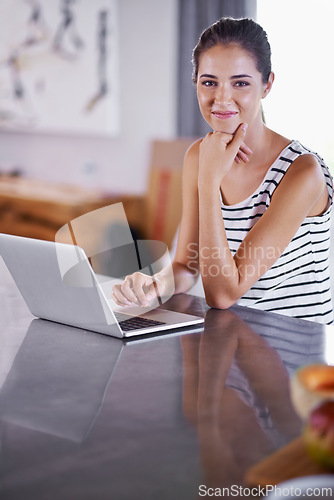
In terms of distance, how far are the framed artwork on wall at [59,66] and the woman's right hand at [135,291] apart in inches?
157

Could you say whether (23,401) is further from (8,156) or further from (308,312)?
(8,156)

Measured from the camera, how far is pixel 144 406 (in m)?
0.87

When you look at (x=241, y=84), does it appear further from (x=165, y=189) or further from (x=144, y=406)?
(x=165, y=189)

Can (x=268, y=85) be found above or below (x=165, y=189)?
above

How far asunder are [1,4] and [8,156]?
4.32ft

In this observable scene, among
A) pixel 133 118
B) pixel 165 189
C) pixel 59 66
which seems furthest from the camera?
pixel 59 66

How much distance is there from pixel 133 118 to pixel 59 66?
0.83 meters

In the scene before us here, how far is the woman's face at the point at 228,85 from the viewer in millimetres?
1593

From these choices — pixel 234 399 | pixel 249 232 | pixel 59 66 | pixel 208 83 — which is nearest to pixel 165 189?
pixel 59 66

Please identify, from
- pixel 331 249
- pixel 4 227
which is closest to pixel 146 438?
pixel 331 249

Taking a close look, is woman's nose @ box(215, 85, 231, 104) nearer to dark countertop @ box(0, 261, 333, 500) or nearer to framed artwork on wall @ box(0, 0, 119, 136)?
dark countertop @ box(0, 261, 333, 500)

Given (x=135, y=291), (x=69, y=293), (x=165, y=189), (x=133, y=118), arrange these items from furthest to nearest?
(x=133, y=118)
(x=165, y=189)
(x=135, y=291)
(x=69, y=293)

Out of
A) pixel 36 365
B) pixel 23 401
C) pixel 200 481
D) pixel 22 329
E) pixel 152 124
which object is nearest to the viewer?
pixel 200 481

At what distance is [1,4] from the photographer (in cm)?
559
